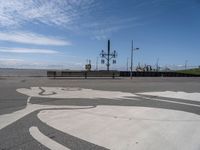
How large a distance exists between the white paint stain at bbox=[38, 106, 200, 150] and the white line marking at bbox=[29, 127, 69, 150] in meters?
0.61

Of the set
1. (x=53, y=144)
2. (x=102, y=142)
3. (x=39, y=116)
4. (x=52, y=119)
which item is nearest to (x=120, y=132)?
(x=102, y=142)

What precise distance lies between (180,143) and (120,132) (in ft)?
4.79

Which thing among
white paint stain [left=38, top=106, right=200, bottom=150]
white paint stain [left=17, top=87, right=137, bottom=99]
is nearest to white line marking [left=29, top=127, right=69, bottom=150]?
white paint stain [left=38, top=106, right=200, bottom=150]

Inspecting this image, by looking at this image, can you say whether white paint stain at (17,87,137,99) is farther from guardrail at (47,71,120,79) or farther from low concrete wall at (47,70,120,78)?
low concrete wall at (47,70,120,78)

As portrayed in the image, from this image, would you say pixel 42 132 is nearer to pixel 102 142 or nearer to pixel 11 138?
pixel 11 138

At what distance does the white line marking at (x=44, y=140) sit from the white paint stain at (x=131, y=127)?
61cm

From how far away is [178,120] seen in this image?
25.7ft

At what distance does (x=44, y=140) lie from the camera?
18.0 feet

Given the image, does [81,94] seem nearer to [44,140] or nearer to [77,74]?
[44,140]

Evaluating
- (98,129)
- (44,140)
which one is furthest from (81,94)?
(44,140)

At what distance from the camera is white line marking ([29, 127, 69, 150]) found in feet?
16.7

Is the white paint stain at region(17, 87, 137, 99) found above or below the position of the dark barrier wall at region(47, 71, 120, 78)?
below

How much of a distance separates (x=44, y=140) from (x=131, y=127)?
2.42 meters

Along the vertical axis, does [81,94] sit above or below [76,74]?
below
